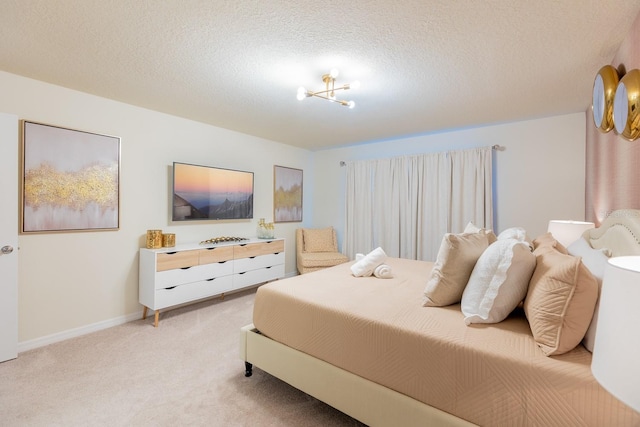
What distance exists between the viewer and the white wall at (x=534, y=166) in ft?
11.2

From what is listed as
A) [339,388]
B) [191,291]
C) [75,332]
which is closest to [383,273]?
[339,388]

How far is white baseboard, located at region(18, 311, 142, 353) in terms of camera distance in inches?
103

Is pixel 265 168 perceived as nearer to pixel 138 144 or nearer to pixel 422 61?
pixel 138 144

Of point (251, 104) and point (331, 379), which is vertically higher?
point (251, 104)

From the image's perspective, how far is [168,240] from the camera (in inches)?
136

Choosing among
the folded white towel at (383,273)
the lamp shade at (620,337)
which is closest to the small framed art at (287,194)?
the folded white towel at (383,273)

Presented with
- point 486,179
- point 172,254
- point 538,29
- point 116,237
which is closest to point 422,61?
point 538,29

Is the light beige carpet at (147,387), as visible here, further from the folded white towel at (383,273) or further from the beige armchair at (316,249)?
the beige armchair at (316,249)

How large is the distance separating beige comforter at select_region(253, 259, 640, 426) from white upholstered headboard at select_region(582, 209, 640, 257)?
0.56 meters

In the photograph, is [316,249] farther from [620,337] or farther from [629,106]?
[620,337]

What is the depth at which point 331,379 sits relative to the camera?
172 centimetres

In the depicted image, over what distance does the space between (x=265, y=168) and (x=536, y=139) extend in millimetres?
3811

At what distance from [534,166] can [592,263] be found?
2.69m

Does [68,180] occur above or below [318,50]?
below
